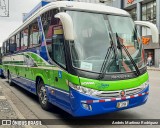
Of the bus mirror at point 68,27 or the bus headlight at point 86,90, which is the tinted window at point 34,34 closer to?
the bus mirror at point 68,27

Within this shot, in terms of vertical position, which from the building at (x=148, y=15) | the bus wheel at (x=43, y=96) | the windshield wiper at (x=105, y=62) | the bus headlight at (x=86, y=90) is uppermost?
the building at (x=148, y=15)

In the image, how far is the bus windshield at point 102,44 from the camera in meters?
6.09

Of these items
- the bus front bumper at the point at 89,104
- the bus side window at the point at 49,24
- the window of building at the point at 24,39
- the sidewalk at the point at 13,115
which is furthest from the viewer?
the window of building at the point at 24,39

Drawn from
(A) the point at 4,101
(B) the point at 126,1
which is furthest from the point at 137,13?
(A) the point at 4,101

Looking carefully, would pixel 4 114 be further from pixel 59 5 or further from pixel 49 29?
pixel 59 5

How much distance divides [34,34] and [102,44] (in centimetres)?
335

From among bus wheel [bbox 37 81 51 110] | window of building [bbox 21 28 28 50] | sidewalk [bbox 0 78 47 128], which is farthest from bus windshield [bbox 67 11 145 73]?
window of building [bbox 21 28 28 50]

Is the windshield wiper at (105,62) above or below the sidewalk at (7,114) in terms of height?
above

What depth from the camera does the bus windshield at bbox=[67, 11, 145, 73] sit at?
609 centimetres

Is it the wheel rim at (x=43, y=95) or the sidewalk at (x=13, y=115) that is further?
the wheel rim at (x=43, y=95)

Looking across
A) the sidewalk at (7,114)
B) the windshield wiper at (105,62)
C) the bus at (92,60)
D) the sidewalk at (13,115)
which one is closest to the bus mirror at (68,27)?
the bus at (92,60)

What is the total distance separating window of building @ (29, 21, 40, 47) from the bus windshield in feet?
7.70

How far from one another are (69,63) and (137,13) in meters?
37.7

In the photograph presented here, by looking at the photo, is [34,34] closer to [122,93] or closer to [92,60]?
[92,60]
